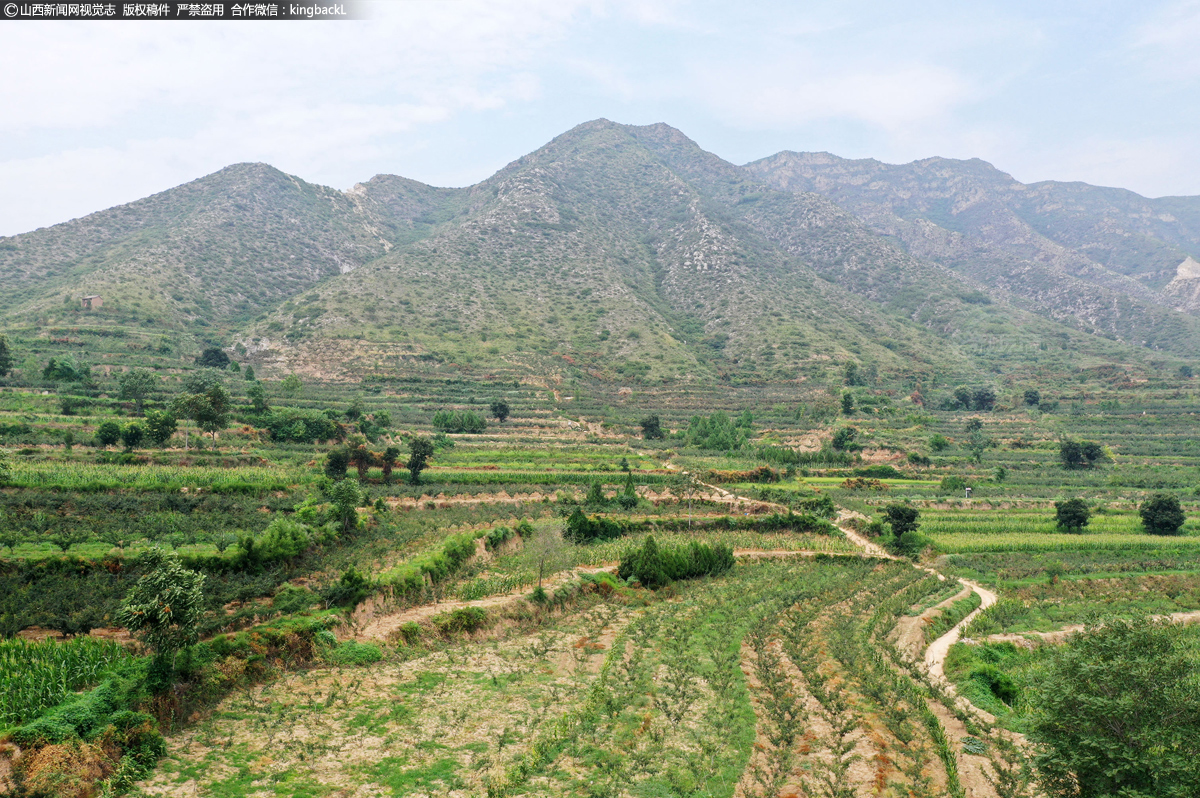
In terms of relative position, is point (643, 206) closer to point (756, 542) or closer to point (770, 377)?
point (770, 377)

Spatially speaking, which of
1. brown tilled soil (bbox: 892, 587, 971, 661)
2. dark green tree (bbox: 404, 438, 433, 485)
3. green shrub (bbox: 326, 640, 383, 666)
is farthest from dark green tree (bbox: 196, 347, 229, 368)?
brown tilled soil (bbox: 892, 587, 971, 661)

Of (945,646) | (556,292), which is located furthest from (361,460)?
(556,292)

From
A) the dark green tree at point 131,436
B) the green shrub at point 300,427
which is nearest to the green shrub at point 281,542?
the dark green tree at point 131,436

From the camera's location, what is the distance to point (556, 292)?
5315 inches

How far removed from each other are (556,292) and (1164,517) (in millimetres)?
107463

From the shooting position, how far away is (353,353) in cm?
9906

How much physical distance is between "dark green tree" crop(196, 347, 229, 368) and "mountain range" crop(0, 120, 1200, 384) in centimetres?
958

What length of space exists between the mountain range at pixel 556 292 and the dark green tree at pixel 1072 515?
6120 centimetres

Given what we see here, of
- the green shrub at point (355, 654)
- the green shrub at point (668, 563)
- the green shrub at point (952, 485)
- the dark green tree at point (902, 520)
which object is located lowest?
the green shrub at point (952, 485)

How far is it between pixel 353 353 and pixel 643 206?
125 meters

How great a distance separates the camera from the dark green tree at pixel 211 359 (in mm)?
88713

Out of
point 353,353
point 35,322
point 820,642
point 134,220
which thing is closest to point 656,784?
point 820,642

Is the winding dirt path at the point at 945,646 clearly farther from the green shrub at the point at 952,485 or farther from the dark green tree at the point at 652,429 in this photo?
the dark green tree at the point at 652,429

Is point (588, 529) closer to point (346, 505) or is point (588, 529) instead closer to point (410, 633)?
point (346, 505)
